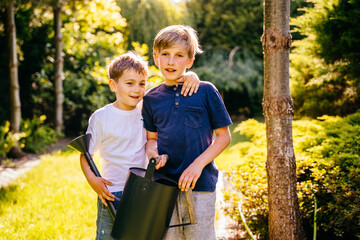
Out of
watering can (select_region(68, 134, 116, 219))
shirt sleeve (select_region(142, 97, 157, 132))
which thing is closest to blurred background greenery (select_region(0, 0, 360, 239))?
shirt sleeve (select_region(142, 97, 157, 132))

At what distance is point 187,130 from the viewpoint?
167 centimetres

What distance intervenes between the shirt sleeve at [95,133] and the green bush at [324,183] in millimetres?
1224

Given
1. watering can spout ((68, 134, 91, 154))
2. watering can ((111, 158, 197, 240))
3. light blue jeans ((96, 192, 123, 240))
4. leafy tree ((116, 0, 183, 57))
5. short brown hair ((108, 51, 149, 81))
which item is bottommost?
light blue jeans ((96, 192, 123, 240))

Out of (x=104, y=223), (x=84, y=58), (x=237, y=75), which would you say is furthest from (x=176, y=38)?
(x=237, y=75)

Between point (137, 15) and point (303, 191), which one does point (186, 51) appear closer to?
point (303, 191)

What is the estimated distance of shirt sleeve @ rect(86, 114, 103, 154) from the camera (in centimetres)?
181

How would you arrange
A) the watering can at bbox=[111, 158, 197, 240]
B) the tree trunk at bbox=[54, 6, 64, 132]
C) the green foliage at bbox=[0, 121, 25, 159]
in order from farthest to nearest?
the tree trunk at bbox=[54, 6, 64, 132], the green foliage at bbox=[0, 121, 25, 159], the watering can at bbox=[111, 158, 197, 240]

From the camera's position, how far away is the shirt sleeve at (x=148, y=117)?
6.00ft

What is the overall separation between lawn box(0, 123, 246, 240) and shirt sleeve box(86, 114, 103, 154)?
1.10 meters

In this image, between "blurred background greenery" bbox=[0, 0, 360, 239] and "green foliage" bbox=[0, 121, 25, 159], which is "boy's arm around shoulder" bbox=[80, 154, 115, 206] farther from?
"green foliage" bbox=[0, 121, 25, 159]

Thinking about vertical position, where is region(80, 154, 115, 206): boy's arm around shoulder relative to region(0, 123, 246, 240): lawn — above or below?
above

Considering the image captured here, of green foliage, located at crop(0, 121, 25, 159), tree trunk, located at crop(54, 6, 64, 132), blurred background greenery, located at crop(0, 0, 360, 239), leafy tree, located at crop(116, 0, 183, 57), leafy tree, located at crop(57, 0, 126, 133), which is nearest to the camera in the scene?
blurred background greenery, located at crop(0, 0, 360, 239)

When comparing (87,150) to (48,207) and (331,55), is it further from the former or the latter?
(331,55)

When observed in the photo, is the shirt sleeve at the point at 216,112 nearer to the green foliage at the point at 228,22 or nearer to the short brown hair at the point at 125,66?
the short brown hair at the point at 125,66
